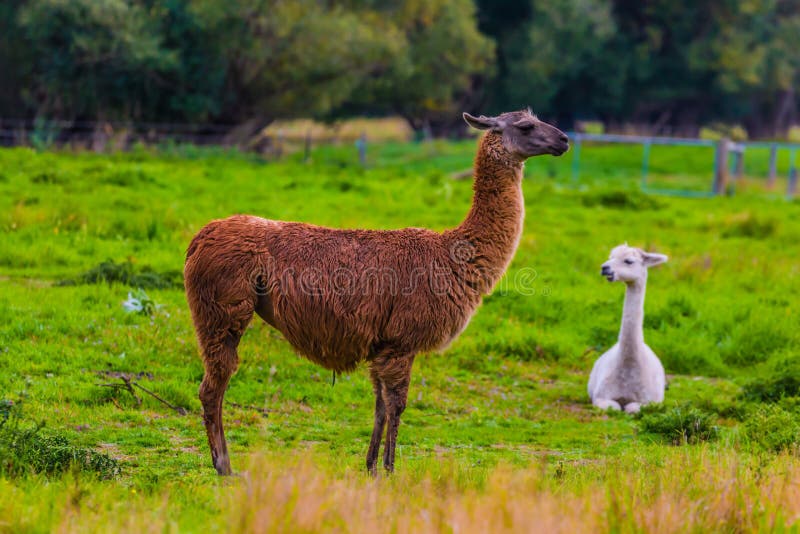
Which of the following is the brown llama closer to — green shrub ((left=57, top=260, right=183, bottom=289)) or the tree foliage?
green shrub ((left=57, top=260, right=183, bottom=289))

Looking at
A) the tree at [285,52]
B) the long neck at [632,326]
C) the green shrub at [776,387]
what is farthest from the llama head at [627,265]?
the tree at [285,52]

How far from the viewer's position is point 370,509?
5.21 metres

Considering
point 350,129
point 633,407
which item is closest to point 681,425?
point 633,407

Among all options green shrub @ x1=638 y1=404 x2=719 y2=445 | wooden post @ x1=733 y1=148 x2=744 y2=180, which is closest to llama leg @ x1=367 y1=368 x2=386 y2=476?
green shrub @ x1=638 y1=404 x2=719 y2=445

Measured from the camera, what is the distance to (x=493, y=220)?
7.60m

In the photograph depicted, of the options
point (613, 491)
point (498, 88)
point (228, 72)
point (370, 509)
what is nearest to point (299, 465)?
point (370, 509)

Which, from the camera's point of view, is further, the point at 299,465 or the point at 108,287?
the point at 108,287

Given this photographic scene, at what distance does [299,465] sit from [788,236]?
566 inches

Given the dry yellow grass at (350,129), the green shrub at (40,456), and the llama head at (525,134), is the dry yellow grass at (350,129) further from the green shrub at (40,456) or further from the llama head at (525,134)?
the green shrub at (40,456)

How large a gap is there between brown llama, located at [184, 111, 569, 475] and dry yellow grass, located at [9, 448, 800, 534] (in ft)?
3.66

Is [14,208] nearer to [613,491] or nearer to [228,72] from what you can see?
[613,491]

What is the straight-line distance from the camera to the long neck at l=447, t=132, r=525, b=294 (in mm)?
7531

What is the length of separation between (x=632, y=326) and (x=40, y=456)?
5.80 meters

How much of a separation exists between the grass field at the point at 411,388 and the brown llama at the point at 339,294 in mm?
656
